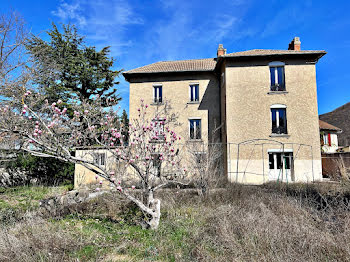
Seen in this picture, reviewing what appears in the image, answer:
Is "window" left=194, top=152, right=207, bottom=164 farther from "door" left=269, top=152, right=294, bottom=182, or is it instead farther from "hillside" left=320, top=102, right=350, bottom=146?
"hillside" left=320, top=102, right=350, bottom=146

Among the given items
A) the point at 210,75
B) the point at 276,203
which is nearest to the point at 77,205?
the point at 276,203

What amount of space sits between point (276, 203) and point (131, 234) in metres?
4.13

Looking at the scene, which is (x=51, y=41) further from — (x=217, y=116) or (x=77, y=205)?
(x=77, y=205)

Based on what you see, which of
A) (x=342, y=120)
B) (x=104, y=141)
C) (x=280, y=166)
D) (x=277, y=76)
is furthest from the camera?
(x=342, y=120)

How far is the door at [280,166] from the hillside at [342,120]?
17172 mm

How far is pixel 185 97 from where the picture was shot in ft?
56.7

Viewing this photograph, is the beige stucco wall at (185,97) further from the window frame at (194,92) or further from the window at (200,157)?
the window at (200,157)

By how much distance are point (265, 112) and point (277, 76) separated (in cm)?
275

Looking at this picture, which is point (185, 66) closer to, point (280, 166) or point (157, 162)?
point (280, 166)

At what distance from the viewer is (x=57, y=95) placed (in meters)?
20.5

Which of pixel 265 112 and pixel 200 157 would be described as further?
pixel 265 112

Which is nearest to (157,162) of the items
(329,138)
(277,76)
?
(277,76)

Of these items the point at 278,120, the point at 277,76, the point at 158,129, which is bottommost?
the point at 158,129

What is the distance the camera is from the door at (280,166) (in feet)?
45.9
